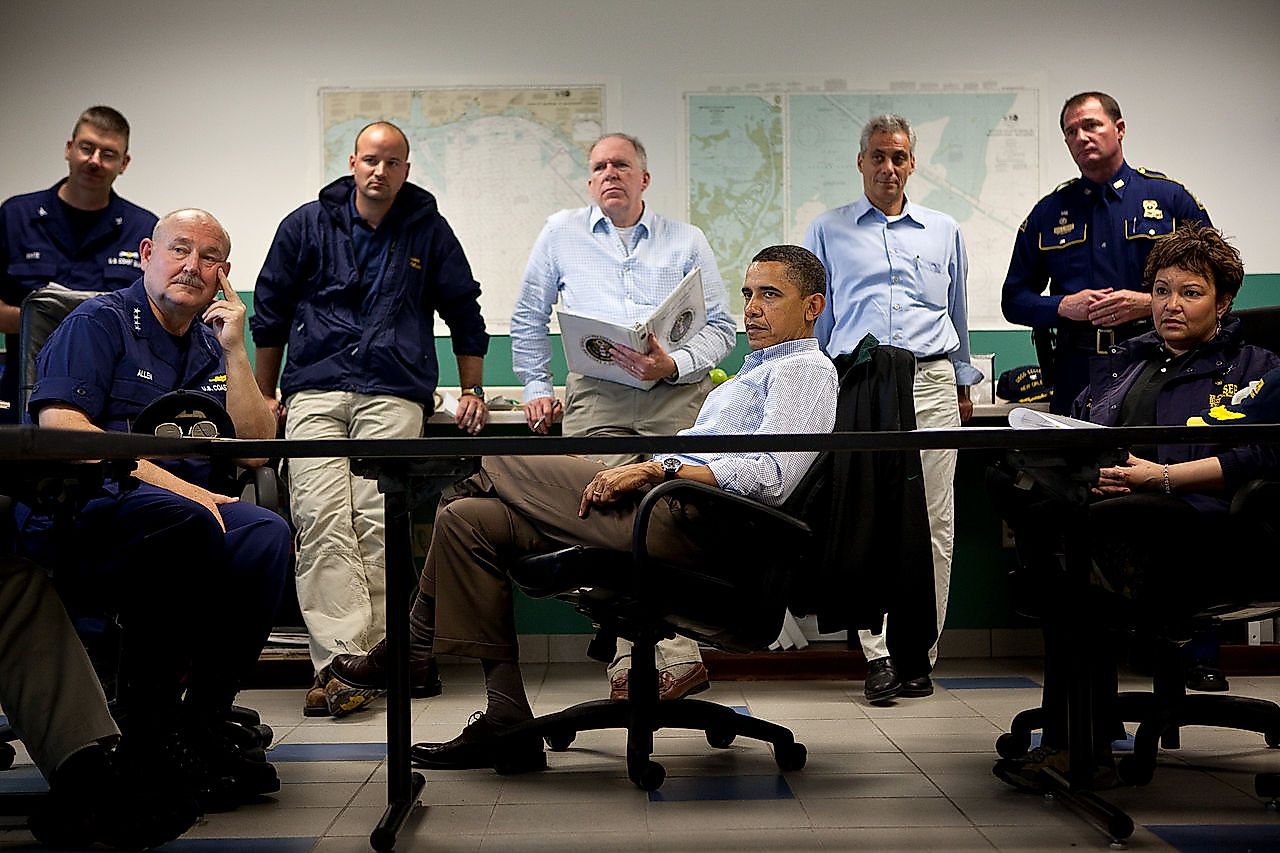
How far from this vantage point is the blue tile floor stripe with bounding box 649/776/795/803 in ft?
7.78

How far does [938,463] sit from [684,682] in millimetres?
1025

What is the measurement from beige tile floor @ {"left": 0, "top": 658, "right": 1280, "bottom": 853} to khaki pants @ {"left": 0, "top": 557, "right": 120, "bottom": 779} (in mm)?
256

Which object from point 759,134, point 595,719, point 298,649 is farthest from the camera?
point 759,134

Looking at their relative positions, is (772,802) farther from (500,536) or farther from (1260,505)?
(1260,505)

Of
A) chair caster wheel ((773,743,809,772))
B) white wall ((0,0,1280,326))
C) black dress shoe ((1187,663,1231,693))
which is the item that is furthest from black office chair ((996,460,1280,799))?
white wall ((0,0,1280,326))

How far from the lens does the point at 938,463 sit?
3.63 meters

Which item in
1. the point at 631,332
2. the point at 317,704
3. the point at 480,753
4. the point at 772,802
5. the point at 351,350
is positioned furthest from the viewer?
the point at 351,350

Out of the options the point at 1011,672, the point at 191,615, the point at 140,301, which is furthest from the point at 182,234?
the point at 1011,672

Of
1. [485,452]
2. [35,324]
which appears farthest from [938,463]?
[35,324]

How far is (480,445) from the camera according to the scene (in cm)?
202

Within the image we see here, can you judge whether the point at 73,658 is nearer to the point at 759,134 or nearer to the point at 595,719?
the point at 595,719

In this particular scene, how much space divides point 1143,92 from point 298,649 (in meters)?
3.57

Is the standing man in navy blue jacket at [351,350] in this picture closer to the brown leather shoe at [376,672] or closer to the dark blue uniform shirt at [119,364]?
the brown leather shoe at [376,672]

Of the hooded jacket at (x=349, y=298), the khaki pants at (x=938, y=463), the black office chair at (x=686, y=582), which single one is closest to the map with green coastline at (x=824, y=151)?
the khaki pants at (x=938, y=463)
